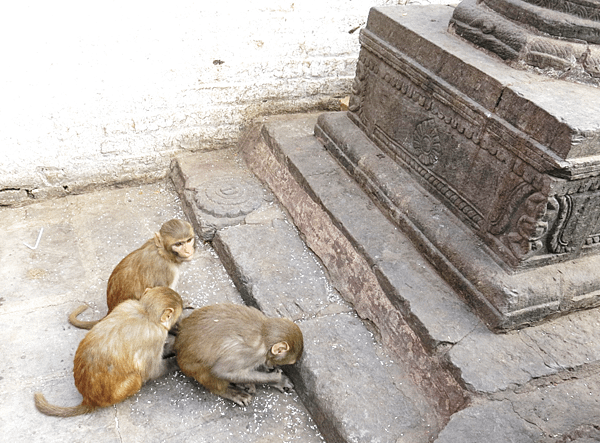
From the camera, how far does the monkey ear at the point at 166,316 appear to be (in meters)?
3.07

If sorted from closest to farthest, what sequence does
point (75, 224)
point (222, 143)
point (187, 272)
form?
point (187, 272) < point (75, 224) < point (222, 143)

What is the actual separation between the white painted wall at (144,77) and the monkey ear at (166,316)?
2399mm

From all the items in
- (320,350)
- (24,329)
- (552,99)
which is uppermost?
(552,99)

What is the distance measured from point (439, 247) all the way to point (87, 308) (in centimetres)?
Result: 252

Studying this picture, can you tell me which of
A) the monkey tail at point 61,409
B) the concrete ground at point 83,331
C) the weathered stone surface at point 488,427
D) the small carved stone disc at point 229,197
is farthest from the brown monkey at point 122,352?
the weathered stone surface at point 488,427

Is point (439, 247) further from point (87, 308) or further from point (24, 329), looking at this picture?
point (24, 329)

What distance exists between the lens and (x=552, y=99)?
3.25 m

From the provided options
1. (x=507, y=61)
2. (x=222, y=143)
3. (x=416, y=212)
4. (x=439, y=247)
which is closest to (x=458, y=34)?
(x=507, y=61)

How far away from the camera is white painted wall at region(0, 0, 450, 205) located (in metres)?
4.30

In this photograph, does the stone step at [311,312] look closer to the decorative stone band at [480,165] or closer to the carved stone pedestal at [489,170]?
the carved stone pedestal at [489,170]

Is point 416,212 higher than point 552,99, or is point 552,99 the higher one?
point 552,99

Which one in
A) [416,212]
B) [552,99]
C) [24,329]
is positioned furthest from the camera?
[416,212]

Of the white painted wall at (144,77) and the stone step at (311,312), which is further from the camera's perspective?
the white painted wall at (144,77)

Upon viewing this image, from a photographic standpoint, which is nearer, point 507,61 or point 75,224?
→ point 507,61
